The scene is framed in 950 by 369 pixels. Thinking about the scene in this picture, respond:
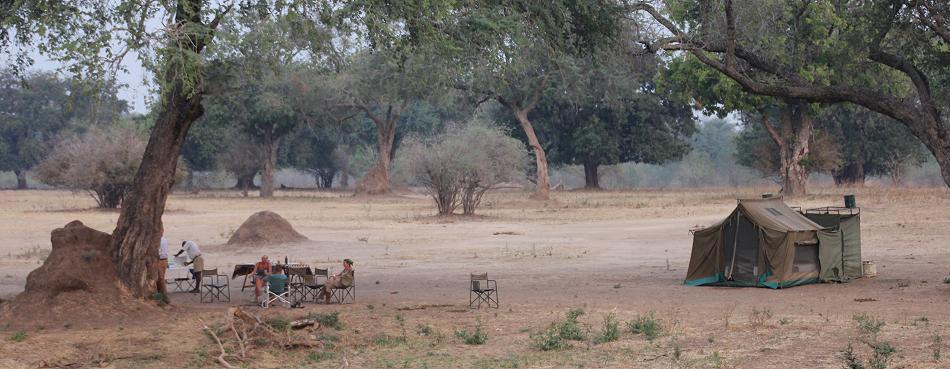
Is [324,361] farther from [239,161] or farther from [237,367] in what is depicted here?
[239,161]

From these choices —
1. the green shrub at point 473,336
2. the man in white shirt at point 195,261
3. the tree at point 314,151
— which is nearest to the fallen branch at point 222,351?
the green shrub at point 473,336

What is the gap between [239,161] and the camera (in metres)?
74.2

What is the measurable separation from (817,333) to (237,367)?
7.27 metres

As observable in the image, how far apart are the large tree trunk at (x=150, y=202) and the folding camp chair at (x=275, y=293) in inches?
67.6

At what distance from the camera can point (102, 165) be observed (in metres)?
45.9

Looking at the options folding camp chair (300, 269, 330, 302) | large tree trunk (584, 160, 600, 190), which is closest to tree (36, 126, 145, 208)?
folding camp chair (300, 269, 330, 302)

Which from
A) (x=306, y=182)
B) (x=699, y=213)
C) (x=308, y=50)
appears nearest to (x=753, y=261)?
(x=308, y=50)

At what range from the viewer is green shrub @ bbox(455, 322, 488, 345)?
13.7 metres

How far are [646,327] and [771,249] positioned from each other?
21.9ft

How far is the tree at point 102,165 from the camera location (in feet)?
150

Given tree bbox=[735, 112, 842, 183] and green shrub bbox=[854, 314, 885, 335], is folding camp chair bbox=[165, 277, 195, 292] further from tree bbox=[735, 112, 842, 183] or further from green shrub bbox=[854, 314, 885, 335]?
tree bbox=[735, 112, 842, 183]

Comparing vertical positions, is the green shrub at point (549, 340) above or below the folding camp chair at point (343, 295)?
below

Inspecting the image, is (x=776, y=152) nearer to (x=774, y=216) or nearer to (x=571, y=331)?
(x=774, y=216)

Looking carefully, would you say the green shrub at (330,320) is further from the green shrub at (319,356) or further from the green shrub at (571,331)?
the green shrub at (571,331)
